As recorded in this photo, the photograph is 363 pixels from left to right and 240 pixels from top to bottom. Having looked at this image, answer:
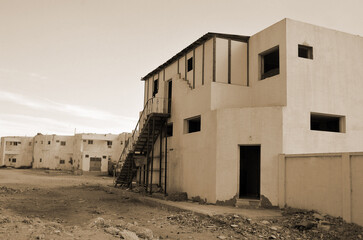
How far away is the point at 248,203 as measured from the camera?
584 inches

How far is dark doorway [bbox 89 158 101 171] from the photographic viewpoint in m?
50.6

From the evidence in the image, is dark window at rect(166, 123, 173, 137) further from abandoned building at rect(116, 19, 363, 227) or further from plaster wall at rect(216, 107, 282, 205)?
plaster wall at rect(216, 107, 282, 205)

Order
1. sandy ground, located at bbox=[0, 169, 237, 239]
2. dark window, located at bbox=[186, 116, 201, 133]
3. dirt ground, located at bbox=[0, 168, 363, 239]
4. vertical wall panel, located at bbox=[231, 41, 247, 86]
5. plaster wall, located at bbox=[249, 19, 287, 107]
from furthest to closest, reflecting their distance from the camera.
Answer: dark window, located at bbox=[186, 116, 201, 133], vertical wall panel, located at bbox=[231, 41, 247, 86], plaster wall, located at bbox=[249, 19, 287, 107], dirt ground, located at bbox=[0, 168, 363, 239], sandy ground, located at bbox=[0, 169, 237, 239]

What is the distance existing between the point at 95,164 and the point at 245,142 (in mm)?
39438

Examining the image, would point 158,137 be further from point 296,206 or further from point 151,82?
point 296,206

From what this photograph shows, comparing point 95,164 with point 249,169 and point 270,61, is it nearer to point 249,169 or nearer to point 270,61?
point 249,169

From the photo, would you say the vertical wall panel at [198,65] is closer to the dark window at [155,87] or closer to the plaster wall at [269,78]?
the plaster wall at [269,78]

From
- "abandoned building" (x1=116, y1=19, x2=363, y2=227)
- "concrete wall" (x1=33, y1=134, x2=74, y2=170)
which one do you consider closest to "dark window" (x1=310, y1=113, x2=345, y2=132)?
"abandoned building" (x1=116, y1=19, x2=363, y2=227)

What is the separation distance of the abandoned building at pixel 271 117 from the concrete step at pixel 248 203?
44 millimetres

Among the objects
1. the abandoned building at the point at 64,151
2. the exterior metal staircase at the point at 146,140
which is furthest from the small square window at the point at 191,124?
the abandoned building at the point at 64,151

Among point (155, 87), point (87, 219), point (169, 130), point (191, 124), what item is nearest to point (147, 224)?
point (87, 219)

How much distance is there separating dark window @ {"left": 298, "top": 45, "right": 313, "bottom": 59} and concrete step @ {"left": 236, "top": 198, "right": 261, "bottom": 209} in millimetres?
7584

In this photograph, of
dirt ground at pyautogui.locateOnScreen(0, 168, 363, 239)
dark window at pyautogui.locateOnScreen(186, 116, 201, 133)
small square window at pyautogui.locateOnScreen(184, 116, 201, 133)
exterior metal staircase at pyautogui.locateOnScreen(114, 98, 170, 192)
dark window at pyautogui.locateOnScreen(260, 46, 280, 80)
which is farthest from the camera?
exterior metal staircase at pyautogui.locateOnScreen(114, 98, 170, 192)

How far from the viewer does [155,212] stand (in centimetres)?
1491
